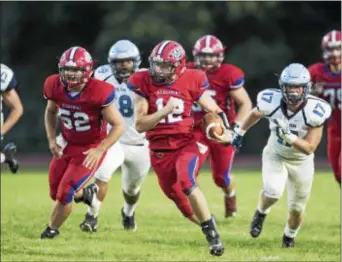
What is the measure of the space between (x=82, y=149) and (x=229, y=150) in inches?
78.3

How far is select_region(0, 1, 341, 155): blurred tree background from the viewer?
20.8m

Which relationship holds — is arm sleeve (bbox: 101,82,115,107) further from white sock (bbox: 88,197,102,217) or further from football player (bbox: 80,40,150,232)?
white sock (bbox: 88,197,102,217)

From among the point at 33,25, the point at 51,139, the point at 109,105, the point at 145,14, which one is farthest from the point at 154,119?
the point at 33,25

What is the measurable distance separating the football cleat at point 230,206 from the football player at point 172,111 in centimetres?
208

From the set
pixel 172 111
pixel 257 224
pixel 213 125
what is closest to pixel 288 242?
pixel 257 224

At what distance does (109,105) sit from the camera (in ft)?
23.3

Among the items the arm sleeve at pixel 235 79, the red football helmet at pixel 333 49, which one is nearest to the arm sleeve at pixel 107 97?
the arm sleeve at pixel 235 79

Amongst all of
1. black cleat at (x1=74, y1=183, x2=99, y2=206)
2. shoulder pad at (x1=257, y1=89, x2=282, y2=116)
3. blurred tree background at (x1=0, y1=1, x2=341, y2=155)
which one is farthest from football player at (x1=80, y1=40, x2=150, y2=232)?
blurred tree background at (x1=0, y1=1, x2=341, y2=155)

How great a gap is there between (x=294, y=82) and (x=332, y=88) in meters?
2.20

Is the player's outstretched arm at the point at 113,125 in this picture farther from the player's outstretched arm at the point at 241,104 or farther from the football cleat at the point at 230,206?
the football cleat at the point at 230,206

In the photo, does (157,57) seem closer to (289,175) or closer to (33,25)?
(289,175)

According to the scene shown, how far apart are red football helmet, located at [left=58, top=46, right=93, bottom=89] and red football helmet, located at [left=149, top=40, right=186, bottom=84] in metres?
0.46

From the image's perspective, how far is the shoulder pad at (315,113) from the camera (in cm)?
728

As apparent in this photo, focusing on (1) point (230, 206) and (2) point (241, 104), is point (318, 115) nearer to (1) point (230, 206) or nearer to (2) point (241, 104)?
(2) point (241, 104)
